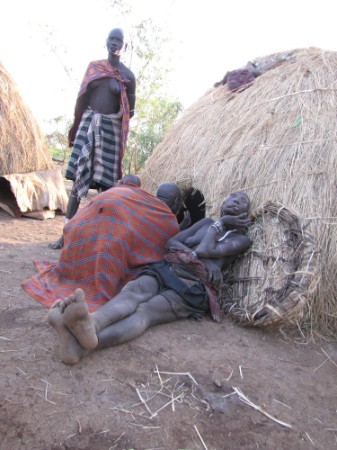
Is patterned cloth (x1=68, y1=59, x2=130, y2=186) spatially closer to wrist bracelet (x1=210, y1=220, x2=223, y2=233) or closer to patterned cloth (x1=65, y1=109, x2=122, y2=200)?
patterned cloth (x1=65, y1=109, x2=122, y2=200)

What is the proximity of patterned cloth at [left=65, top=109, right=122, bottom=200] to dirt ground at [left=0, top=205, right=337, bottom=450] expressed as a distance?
182 cm

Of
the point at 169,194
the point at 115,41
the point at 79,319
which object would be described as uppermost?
the point at 115,41

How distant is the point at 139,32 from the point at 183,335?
999 cm

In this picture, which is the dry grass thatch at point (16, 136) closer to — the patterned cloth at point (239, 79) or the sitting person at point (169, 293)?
the patterned cloth at point (239, 79)

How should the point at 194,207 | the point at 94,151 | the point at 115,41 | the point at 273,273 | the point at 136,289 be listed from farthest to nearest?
1. the point at 194,207
2. the point at 94,151
3. the point at 115,41
4. the point at 273,273
5. the point at 136,289

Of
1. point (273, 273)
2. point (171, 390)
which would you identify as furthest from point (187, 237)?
point (171, 390)

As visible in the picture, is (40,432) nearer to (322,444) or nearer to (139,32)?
(322,444)

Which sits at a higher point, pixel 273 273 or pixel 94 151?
pixel 94 151

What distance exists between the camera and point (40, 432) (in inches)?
63.1

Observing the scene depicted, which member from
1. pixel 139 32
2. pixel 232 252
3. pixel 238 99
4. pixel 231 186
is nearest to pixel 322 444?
pixel 232 252

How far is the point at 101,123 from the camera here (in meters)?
4.25

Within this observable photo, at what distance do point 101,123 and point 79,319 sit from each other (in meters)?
2.79

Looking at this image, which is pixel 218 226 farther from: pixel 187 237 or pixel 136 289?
pixel 136 289

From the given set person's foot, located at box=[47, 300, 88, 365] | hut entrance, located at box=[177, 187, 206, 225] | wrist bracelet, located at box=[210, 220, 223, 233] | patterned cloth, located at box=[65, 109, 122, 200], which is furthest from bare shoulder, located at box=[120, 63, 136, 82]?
person's foot, located at box=[47, 300, 88, 365]
